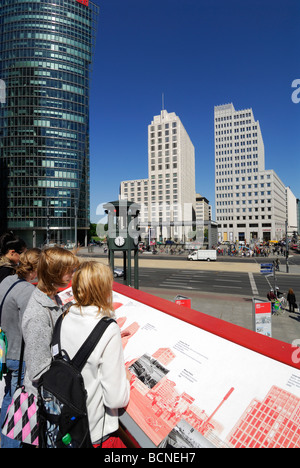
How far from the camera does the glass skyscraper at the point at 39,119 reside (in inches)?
2667

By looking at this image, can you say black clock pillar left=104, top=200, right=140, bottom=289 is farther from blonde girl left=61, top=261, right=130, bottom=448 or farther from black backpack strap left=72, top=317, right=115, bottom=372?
black backpack strap left=72, top=317, right=115, bottom=372

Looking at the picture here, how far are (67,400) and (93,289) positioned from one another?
2.23ft

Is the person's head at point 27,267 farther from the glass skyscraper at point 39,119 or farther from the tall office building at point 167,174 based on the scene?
the tall office building at point 167,174

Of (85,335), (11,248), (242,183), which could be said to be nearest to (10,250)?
(11,248)

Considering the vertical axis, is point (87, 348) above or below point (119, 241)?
below

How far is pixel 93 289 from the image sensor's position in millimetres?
1829

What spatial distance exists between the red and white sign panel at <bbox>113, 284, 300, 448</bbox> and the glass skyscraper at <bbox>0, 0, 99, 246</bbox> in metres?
69.2

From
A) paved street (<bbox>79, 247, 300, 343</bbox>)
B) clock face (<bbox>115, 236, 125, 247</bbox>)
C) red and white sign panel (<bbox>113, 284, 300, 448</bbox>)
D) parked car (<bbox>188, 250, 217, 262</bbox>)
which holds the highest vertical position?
clock face (<bbox>115, 236, 125, 247</bbox>)

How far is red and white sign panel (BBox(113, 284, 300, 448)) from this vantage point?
1.66 metres

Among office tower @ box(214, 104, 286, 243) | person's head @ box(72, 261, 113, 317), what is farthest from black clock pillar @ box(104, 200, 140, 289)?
office tower @ box(214, 104, 286, 243)

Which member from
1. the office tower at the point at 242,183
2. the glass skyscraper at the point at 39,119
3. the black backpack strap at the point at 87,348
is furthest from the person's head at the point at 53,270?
the office tower at the point at 242,183

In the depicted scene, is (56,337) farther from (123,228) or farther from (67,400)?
(123,228)

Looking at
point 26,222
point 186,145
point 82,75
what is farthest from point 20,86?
point 186,145

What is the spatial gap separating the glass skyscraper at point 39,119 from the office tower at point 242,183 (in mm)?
54341
